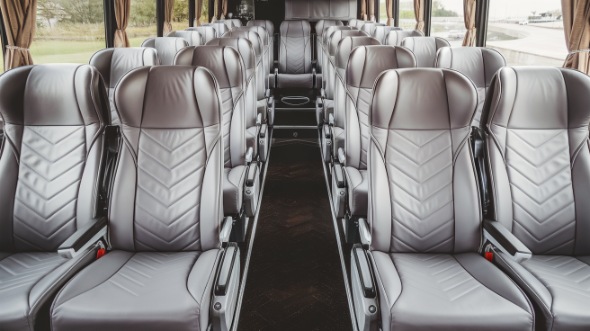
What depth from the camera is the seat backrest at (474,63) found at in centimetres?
328

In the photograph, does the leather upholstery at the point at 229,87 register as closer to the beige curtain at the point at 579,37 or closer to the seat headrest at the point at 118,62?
the seat headrest at the point at 118,62

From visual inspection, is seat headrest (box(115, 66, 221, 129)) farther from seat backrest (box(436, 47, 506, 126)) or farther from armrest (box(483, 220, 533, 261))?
seat backrest (box(436, 47, 506, 126))

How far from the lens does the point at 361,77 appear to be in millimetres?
3000

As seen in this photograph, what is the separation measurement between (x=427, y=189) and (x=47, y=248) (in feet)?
5.70

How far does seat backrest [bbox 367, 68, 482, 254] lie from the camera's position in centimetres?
196

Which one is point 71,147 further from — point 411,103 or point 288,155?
point 288,155

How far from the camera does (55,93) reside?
2.09 m

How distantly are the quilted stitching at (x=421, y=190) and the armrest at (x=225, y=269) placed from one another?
68cm

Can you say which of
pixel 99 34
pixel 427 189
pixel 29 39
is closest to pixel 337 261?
pixel 427 189

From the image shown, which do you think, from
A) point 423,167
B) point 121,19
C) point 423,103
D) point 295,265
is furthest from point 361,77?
point 121,19

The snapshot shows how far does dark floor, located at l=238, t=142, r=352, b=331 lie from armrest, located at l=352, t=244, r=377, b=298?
56 centimetres

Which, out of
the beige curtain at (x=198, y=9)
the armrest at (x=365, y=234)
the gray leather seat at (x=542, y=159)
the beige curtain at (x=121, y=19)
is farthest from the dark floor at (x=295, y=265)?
the beige curtain at (x=198, y=9)

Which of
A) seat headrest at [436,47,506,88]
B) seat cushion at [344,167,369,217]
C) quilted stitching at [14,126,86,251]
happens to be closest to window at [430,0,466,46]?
seat headrest at [436,47,506,88]

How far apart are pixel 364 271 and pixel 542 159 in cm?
99
